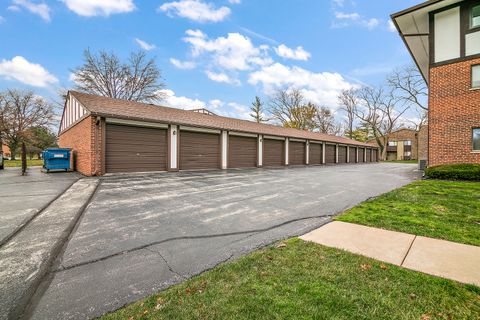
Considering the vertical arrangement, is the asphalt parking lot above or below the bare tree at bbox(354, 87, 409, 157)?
below

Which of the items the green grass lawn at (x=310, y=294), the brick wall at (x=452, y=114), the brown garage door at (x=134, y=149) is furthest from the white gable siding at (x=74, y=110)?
the brick wall at (x=452, y=114)

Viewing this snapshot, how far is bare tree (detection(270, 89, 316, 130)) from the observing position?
43.8 metres

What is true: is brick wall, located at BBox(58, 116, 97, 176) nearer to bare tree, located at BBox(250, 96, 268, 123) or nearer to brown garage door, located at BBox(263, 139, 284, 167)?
brown garage door, located at BBox(263, 139, 284, 167)

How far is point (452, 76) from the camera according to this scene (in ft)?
36.5

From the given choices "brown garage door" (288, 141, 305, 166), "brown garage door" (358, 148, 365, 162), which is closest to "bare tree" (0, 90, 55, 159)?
"brown garage door" (288, 141, 305, 166)

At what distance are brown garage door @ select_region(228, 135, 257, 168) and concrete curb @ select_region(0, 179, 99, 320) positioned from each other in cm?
1180

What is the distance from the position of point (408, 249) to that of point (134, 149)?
11.9 metres

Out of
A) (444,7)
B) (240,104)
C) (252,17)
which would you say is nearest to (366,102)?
(240,104)

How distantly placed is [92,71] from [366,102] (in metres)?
47.1

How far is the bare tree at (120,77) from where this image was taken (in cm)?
2757

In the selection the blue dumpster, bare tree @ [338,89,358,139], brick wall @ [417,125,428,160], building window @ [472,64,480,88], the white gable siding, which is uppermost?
bare tree @ [338,89,358,139]

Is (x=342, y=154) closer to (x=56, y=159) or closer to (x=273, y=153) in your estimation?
(x=273, y=153)

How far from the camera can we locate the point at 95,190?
7.32 meters

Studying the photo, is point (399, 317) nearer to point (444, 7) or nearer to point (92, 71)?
point (444, 7)
